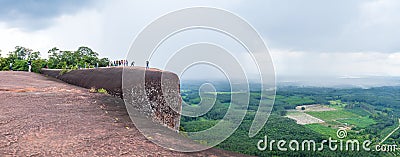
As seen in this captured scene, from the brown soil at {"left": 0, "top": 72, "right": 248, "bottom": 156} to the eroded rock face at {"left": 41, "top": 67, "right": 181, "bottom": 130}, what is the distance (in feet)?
12.2

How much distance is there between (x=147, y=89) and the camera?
13328 millimetres

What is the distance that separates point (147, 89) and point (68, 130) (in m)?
7.25

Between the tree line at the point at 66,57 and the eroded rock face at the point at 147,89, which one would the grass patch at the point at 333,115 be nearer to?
the tree line at the point at 66,57

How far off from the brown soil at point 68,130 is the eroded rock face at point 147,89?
3.73 meters

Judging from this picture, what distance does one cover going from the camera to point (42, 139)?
5531 millimetres

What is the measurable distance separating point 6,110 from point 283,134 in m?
44.5

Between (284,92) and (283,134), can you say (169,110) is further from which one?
(284,92)

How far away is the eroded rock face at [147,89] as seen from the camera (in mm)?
12938

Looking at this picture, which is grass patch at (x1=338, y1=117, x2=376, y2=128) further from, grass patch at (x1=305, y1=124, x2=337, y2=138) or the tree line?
the tree line

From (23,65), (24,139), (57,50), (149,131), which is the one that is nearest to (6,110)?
(24,139)

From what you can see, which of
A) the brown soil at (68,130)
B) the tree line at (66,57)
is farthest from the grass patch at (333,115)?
the brown soil at (68,130)

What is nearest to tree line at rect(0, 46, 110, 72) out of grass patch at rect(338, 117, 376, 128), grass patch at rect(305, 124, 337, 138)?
grass patch at rect(305, 124, 337, 138)

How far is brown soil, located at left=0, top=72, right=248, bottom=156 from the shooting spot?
512 cm

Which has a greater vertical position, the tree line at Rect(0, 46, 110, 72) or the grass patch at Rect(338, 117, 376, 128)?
the tree line at Rect(0, 46, 110, 72)
